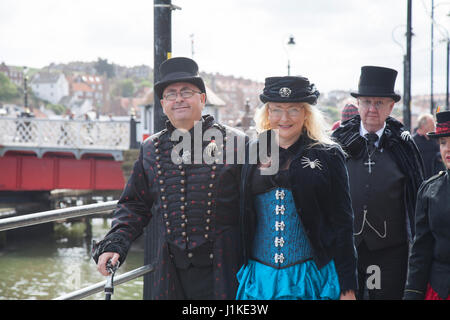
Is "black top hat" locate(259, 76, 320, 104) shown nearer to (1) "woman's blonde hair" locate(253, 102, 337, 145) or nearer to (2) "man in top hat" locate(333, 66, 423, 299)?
(1) "woman's blonde hair" locate(253, 102, 337, 145)

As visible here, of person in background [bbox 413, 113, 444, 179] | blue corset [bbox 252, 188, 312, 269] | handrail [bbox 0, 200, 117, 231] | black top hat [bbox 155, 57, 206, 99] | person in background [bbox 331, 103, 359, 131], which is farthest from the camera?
person in background [bbox 413, 113, 444, 179]

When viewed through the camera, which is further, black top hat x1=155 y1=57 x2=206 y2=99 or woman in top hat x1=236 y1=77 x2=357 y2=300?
black top hat x1=155 y1=57 x2=206 y2=99

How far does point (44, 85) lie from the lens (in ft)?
467

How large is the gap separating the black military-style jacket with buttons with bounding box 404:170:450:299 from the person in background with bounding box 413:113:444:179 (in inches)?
213

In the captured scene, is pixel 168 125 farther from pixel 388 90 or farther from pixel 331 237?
pixel 388 90

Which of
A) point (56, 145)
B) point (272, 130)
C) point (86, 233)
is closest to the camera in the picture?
point (272, 130)

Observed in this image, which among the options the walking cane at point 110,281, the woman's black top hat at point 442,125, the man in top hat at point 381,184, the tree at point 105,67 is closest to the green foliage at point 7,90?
the tree at point 105,67

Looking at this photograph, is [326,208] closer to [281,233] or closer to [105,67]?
[281,233]

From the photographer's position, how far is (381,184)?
392 centimetres

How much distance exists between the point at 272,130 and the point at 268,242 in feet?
1.85

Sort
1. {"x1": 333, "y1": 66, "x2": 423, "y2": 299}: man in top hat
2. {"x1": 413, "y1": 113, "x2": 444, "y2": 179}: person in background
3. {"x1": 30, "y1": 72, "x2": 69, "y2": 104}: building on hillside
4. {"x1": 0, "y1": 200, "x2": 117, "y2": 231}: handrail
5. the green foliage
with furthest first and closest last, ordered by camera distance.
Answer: {"x1": 30, "y1": 72, "x2": 69, "y2": 104}: building on hillside → the green foliage → {"x1": 413, "y1": 113, "x2": 444, "y2": 179}: person in background → {"x1": 333, "y1": 66, "x2": 423, "y2": 299}: man in top hat → {"x1": 0, "y1": 200, "x2": 117, "y2": 231}: handrail

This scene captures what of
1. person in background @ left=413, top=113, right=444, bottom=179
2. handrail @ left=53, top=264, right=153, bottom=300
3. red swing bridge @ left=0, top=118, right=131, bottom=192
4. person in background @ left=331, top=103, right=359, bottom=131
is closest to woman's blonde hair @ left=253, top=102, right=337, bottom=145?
handrail @ left=53, top=264, right=153, bottom=300

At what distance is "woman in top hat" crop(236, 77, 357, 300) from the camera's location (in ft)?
8.93
